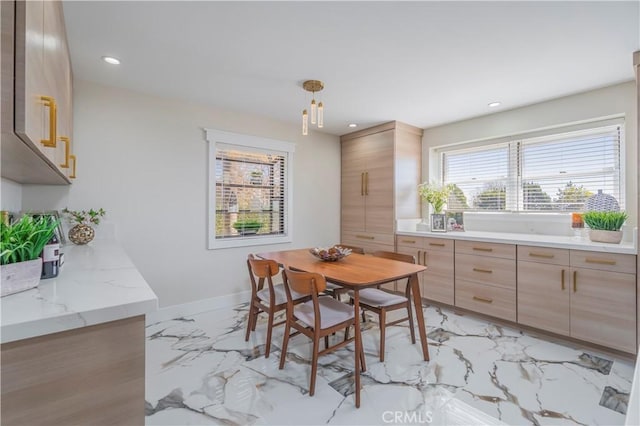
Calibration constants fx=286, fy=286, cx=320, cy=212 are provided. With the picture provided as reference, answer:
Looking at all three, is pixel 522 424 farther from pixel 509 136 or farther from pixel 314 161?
pixel 314 161

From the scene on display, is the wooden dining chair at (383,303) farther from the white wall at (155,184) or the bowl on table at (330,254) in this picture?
the white wall at (155,184)

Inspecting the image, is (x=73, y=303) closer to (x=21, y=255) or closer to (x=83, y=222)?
(x=21, y=255)

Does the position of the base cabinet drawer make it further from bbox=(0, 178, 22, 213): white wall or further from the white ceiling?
bbox=(0, 178, 22, 213): white wall

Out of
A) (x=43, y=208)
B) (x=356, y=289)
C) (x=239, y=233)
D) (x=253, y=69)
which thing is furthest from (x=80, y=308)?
(x=239, y=233)

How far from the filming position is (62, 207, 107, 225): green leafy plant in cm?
251

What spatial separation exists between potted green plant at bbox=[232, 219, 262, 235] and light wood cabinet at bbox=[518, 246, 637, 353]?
294 centimetres

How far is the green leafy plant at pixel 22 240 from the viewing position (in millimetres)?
909

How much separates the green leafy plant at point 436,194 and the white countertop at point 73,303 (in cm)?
344

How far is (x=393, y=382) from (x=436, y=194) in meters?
2.49

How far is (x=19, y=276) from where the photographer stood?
943 mm

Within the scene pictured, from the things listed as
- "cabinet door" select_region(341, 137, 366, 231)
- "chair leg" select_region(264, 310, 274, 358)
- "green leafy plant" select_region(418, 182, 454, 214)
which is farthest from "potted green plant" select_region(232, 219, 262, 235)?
"green leafy plant" select_region(418, 182, 454, 214)

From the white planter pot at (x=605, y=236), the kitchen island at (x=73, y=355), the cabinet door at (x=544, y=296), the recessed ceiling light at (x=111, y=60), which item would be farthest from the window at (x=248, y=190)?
the white planter pot at (x=605, y=236)

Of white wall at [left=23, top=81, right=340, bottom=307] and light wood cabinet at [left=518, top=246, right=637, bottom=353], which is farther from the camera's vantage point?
white wall at [left=23, top=81, right=340, bottom=307]

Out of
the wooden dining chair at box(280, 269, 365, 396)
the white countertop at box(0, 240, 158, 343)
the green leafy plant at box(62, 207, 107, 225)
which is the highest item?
the green leafy plant at box(62, 207, 107, 225)
